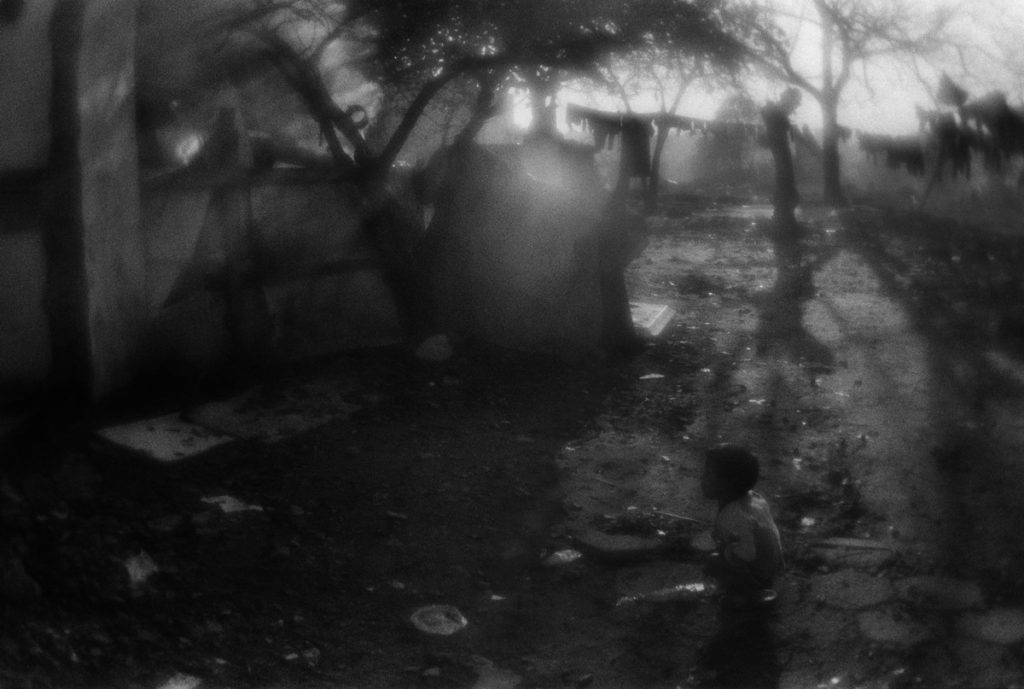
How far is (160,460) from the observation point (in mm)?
5340

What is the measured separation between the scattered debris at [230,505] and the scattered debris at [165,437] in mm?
538

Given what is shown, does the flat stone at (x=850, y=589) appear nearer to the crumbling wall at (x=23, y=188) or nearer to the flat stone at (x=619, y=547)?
the flat stone at (x=619, y=547)

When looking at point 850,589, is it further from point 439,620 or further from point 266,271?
point 266,271

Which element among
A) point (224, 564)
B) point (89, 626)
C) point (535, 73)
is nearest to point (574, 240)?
point (535, 73)

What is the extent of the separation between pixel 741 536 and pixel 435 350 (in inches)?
158

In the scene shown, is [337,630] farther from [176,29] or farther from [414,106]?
[414,106]

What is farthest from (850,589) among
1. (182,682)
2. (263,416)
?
(263,416)

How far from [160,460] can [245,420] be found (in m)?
0.81

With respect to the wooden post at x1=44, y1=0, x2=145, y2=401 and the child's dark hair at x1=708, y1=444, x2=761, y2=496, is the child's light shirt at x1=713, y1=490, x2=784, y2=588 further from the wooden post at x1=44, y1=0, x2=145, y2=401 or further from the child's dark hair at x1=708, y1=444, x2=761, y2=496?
the wooden post at x1=44, y1=0, x2=145, y2=401

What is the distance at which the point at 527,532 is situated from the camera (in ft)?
16.7

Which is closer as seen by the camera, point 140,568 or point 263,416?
point 140,568

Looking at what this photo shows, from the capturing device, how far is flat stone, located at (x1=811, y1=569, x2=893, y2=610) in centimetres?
430

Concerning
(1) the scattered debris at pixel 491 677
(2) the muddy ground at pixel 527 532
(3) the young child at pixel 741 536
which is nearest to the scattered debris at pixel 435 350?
(2) the muddy ground at pixel 527 532

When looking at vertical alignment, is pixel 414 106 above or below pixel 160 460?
above
